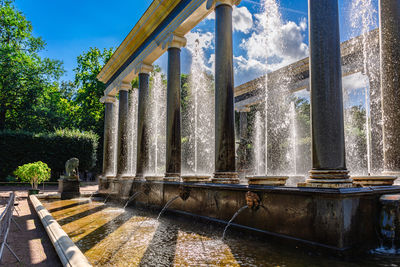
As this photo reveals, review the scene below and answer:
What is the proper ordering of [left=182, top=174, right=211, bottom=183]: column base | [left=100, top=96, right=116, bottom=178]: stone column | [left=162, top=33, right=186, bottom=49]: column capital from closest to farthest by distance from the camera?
[left=182, top=174, right=211, bottom=183]: column base < [left=162, top=33, right=186, bottom=49]: column capital < [left=100, top=96, right=116, bottom=178]: stone column

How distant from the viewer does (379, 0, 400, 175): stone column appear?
9539 millimetres

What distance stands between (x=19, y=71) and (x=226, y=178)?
45183 mm

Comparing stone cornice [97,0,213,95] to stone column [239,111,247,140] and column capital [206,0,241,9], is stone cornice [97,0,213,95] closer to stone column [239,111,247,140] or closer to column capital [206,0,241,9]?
column capital [206,0,241,9]

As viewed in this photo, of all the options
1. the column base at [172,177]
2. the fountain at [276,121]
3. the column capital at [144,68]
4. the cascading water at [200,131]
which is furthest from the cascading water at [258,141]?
the column base at [172,177]

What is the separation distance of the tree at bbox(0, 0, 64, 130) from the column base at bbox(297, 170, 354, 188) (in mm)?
47489

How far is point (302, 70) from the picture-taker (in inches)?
950

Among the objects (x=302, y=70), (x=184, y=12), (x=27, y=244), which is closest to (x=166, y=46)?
(x=184, y=12)

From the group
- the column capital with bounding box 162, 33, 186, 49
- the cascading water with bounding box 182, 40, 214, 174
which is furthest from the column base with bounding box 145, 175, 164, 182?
the cascading water with bounding box 182, 40, 214, 174

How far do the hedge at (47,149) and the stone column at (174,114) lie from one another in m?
29.6

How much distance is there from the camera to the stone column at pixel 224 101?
10.7 metres

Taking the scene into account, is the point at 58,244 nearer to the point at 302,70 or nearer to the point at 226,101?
the point at 226,101

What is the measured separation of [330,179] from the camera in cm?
684

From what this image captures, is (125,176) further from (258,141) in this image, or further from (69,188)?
(258,141)

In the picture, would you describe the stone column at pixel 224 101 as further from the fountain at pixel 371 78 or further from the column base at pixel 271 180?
the fountain at pixel 371 78
